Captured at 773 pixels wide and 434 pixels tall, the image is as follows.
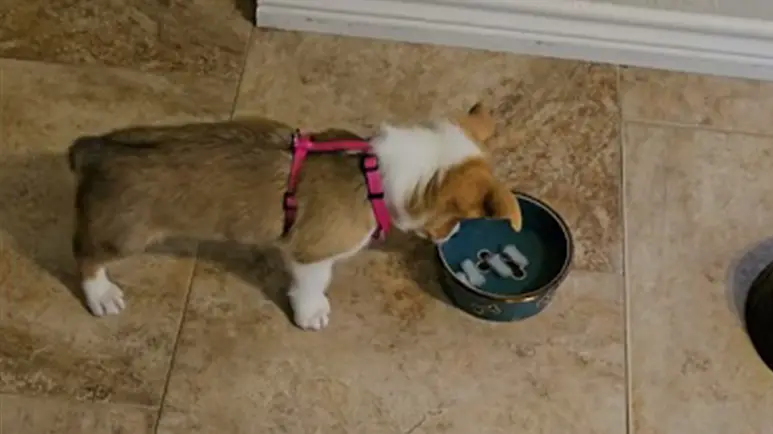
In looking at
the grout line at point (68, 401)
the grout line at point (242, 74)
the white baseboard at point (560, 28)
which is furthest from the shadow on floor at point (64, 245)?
the white baseboard at point (560, 28)

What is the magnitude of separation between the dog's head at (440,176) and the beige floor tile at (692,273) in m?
0.42

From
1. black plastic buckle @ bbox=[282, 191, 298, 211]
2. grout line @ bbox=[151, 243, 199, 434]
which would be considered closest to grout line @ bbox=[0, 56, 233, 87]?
grout line @ bbox=[151, 243, 199, 434]

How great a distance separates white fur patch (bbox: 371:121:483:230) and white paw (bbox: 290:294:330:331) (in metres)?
0.28

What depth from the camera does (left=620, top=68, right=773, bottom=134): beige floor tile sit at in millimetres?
2035

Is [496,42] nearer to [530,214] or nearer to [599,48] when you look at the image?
[599,48]

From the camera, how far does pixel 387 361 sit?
5.69 feet

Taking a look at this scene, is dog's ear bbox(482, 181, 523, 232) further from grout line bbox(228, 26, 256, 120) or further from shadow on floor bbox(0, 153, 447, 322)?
grout line bbox(228, 26, 256, 120)

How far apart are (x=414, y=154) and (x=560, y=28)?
69 centimetres

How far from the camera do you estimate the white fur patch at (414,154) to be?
58.1 inches

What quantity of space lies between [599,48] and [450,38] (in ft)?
0.88

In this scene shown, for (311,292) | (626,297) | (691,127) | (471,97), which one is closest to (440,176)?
(311,292)

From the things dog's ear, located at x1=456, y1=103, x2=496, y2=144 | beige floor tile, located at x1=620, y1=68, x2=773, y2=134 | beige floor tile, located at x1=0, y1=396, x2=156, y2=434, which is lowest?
beige floor tile, located at x1=0, y1=396, x2=156, y2=434

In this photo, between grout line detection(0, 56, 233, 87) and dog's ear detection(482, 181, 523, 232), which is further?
grout line detection(0, 56, 233, 87)

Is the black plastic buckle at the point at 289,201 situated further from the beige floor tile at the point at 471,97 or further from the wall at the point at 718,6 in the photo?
the wall at the point at 718,6
